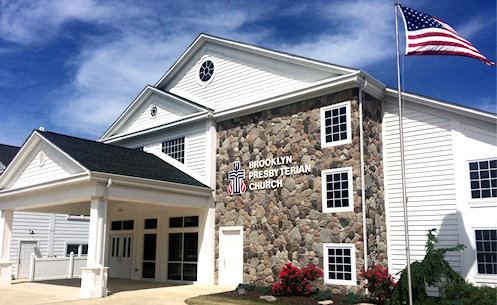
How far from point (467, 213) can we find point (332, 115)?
16.9ft

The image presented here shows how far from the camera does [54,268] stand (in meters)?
22.1

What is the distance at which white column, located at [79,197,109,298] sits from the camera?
1430cm

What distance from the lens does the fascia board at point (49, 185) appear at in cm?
1489

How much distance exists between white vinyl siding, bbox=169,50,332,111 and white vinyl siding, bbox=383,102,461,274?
3.61 metres

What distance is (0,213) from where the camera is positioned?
782 inches

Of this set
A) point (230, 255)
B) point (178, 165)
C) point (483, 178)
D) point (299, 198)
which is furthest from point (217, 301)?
point (483, 178)

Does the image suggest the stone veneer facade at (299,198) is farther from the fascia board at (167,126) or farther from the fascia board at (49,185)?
the fascia board at (49,185)

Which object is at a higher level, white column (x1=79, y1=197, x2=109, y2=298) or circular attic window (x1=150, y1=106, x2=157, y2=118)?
circular attic window (x1=150, y1=106, x2=157, y2=118)

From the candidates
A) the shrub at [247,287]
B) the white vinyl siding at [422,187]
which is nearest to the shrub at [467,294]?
the white vinyl siding at [422,187]

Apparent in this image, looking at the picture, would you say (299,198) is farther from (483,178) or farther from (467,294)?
(467,294)

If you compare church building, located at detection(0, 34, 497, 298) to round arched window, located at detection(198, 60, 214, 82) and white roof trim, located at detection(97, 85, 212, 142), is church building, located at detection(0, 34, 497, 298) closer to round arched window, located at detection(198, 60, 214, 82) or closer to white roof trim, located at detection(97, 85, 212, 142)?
round arched window, located at detection(198, 60, 214, 82)

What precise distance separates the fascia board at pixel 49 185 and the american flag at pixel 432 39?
1025cm

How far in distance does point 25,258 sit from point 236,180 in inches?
558

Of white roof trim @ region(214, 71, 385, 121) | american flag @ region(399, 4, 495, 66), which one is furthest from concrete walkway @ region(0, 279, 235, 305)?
american flag @ region(399, 4, 495, 66)
